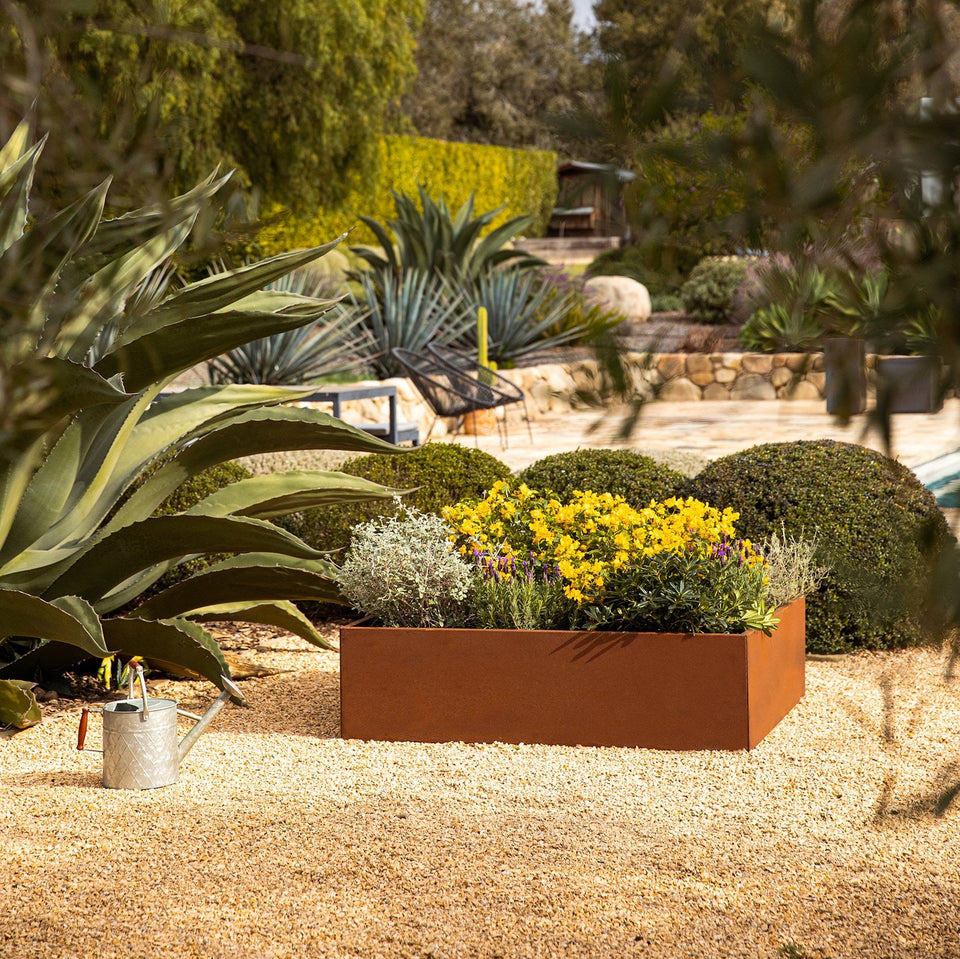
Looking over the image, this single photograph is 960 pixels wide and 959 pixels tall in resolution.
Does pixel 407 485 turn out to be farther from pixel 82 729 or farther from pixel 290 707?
pixel 82 729

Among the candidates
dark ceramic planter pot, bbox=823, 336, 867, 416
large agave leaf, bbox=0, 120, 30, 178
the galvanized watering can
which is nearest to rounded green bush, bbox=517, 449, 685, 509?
the galvanized watering can

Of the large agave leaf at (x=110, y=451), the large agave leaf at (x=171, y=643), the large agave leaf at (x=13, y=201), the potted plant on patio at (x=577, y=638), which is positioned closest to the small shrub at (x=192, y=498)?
the large agave leaf at (x=110, y=451)

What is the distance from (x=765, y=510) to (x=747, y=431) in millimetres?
7585

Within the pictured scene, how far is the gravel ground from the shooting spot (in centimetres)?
241

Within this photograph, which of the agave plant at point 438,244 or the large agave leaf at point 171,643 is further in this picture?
the agave plant at point 438,244

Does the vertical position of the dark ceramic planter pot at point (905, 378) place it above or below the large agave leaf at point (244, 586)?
above

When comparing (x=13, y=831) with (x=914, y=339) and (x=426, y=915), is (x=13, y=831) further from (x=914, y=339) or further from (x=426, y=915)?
(x=914, y=339)

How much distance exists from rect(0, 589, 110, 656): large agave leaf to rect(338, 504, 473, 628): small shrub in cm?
91

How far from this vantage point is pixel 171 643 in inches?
147

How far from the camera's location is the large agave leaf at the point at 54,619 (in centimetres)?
330

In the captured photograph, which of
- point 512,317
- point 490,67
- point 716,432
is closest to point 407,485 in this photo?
point 716,432

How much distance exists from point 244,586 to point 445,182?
22071mm

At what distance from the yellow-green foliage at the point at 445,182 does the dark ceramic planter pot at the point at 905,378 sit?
1621cm

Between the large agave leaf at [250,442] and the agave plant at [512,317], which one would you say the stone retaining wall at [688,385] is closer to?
the agave plant at [512,317]
